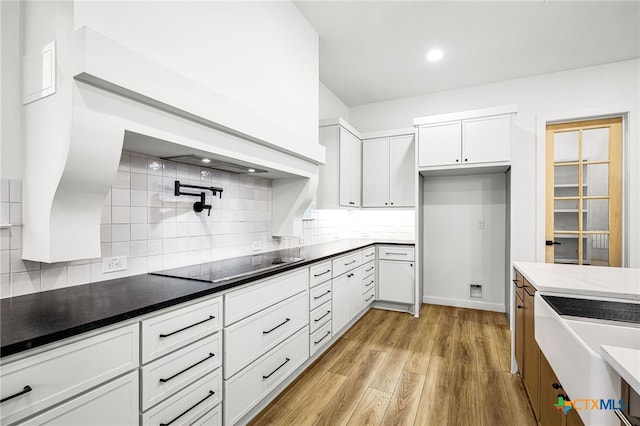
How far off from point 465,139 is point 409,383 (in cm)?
262

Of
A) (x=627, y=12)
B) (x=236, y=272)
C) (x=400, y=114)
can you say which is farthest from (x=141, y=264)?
(x=627, y=12)

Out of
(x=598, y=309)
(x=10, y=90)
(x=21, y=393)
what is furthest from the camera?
(x=598, y=309)

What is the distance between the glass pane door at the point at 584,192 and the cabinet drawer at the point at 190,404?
3.86 meters

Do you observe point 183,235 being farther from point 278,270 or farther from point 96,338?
point 96,338

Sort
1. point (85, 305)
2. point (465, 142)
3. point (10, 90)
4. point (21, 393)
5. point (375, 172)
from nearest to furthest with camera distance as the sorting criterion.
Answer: point (21, 393) → point (85, 305) → point (10, 90) → point (465, 142) → point (375, 172)

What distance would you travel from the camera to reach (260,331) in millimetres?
1805

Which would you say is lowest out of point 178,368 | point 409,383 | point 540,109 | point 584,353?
point 409,383

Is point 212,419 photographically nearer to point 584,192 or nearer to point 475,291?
point 475,291

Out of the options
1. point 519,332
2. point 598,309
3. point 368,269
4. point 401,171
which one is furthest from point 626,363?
point 401,171

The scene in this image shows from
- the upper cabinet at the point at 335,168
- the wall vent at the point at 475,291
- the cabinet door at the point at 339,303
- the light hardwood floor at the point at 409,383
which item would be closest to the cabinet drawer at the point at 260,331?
the light hardwood floor at the point at 409,383

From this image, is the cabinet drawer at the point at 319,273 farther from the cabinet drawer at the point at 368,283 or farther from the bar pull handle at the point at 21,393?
the bar pull handle at the point at 21,393

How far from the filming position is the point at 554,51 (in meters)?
3.18

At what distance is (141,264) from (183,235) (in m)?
0.32

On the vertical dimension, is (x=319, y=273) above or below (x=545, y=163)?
below
